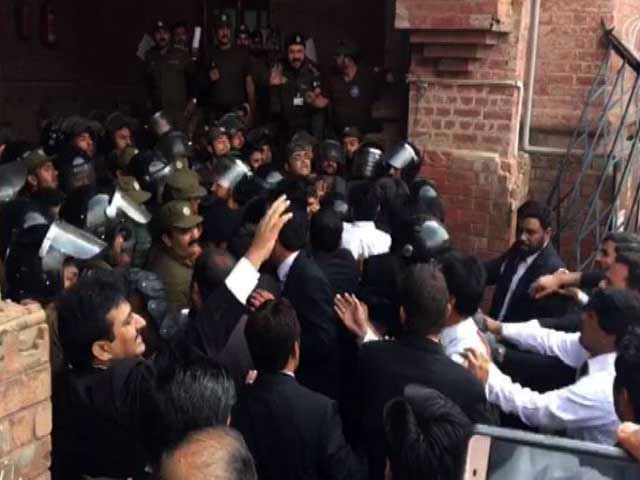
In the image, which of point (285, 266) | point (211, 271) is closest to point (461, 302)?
point (285, 266)

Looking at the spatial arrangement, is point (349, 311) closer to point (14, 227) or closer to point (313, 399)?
point (313, 399)

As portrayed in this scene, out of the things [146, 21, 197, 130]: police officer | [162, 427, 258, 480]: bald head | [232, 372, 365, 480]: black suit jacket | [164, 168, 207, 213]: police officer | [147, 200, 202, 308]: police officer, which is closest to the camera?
[162, 427, 258, 480]: bald head

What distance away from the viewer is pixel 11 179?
579cm

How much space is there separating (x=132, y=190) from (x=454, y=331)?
280 cm

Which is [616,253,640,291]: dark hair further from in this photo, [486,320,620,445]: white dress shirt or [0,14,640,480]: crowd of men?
[486,320,620,445]: white dress shirt

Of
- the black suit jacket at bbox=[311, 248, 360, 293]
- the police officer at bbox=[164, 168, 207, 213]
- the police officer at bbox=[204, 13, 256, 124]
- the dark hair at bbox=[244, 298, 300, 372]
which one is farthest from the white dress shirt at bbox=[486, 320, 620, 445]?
the police officer at bbox=[204, 13, 256, 124]

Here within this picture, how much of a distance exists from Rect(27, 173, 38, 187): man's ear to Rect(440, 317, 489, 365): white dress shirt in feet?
11.2

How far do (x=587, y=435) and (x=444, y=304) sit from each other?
677 millimetres

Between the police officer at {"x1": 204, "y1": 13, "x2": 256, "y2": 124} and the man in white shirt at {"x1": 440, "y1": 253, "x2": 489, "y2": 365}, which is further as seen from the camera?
the police officer at {"x1": 204, "y1": 13, "x2": 256, "y2": 124}

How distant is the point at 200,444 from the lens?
1902mm

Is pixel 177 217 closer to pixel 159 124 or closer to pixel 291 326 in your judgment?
pixel 291 326

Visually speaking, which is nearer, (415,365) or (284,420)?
(284,420)

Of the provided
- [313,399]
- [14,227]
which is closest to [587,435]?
[313,399]

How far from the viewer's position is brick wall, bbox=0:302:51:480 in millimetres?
2850
